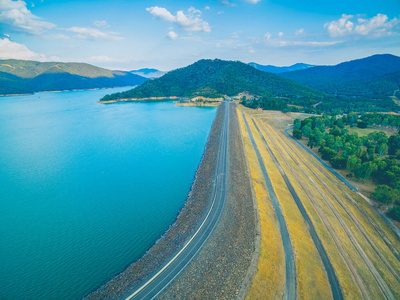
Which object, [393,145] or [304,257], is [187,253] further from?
[393,145]

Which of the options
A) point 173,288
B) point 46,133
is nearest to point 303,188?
point 173,288

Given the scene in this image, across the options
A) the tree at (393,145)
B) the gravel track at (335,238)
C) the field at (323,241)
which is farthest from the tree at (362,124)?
the gravel track at (335,238)

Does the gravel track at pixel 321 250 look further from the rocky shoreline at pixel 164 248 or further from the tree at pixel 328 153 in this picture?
the tree at pixel 328 153

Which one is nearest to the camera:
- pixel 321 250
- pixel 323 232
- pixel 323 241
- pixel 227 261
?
pixel 227 261

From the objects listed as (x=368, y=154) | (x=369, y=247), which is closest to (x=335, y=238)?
(x=369, y=247)

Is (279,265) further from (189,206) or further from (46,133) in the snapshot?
(46,133)

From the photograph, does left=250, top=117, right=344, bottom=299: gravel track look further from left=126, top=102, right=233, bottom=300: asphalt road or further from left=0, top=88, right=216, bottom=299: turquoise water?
left=0, top=88, right=216, bottom=299: turquoise water
